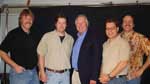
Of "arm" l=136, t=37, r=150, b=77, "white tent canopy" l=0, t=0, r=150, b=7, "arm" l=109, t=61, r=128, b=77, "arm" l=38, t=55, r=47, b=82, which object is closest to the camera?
"arm" l=109, t=61, r=128, b=77

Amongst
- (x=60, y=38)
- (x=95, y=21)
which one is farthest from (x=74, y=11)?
(x=60, y=38)

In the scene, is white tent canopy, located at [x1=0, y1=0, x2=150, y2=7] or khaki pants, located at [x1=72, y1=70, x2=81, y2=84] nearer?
khaki pants, located at [x1=72, y1=70, x2=81, y2=84]

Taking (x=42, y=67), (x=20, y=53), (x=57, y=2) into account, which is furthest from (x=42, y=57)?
(x=57, y=2)

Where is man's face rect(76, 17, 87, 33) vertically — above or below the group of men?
above

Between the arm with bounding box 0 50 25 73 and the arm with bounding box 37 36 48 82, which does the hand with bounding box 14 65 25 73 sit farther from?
the arm with bounding box 37 36 48 82

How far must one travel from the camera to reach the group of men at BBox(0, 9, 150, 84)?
291cm

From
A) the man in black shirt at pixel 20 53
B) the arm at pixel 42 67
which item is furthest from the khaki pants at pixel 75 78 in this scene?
the man in black shirt at pixel 20 53

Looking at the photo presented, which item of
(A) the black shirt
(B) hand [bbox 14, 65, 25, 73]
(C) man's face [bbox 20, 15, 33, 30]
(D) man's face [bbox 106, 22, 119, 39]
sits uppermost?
(C) man's face [bbox 20, 15, 33, 30]

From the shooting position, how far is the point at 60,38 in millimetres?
3092

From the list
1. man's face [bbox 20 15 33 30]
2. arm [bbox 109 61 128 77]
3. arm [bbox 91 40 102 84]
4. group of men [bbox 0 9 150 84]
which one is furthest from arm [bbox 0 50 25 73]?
arm [bbox 109 61 128 77]

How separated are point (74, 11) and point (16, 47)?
0.93 m

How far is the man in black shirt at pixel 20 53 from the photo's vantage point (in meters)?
2.95

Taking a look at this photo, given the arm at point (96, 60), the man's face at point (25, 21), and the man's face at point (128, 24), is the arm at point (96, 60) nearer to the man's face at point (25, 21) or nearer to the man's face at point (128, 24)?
the man's face at point (128, 24)

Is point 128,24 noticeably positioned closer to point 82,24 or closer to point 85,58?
point 82,24
